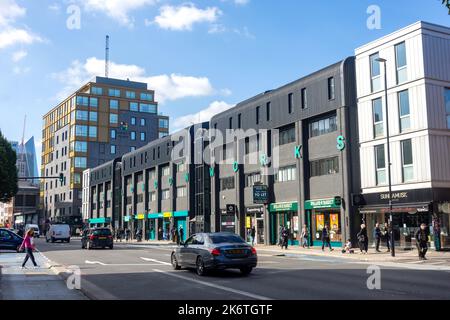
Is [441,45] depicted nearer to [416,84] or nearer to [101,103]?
[416,84]

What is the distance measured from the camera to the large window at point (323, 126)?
37.4 metres

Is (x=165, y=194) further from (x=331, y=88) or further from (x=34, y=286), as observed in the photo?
(x=34, y=286)

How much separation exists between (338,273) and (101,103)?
103036 mm

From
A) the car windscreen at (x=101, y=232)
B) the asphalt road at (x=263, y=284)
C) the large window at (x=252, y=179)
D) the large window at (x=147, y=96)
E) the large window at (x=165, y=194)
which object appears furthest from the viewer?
the large window at (x=147, y=96)

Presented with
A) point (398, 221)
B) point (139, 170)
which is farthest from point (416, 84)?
point (139, 170)

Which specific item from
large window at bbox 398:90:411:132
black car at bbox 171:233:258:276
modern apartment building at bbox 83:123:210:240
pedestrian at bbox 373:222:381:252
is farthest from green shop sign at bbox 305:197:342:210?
black car at bbox 171:233:258:276

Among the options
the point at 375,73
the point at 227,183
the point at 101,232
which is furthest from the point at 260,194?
the point at 375,73

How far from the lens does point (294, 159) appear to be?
135 feet

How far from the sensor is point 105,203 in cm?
9238

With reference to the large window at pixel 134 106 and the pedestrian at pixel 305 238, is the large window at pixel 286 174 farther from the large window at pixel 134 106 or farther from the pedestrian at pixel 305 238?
the large window at pixel 134 106

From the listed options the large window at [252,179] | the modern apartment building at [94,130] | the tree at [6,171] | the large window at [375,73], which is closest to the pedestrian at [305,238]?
the large window at [252,179]

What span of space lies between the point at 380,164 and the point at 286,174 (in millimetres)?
9823
